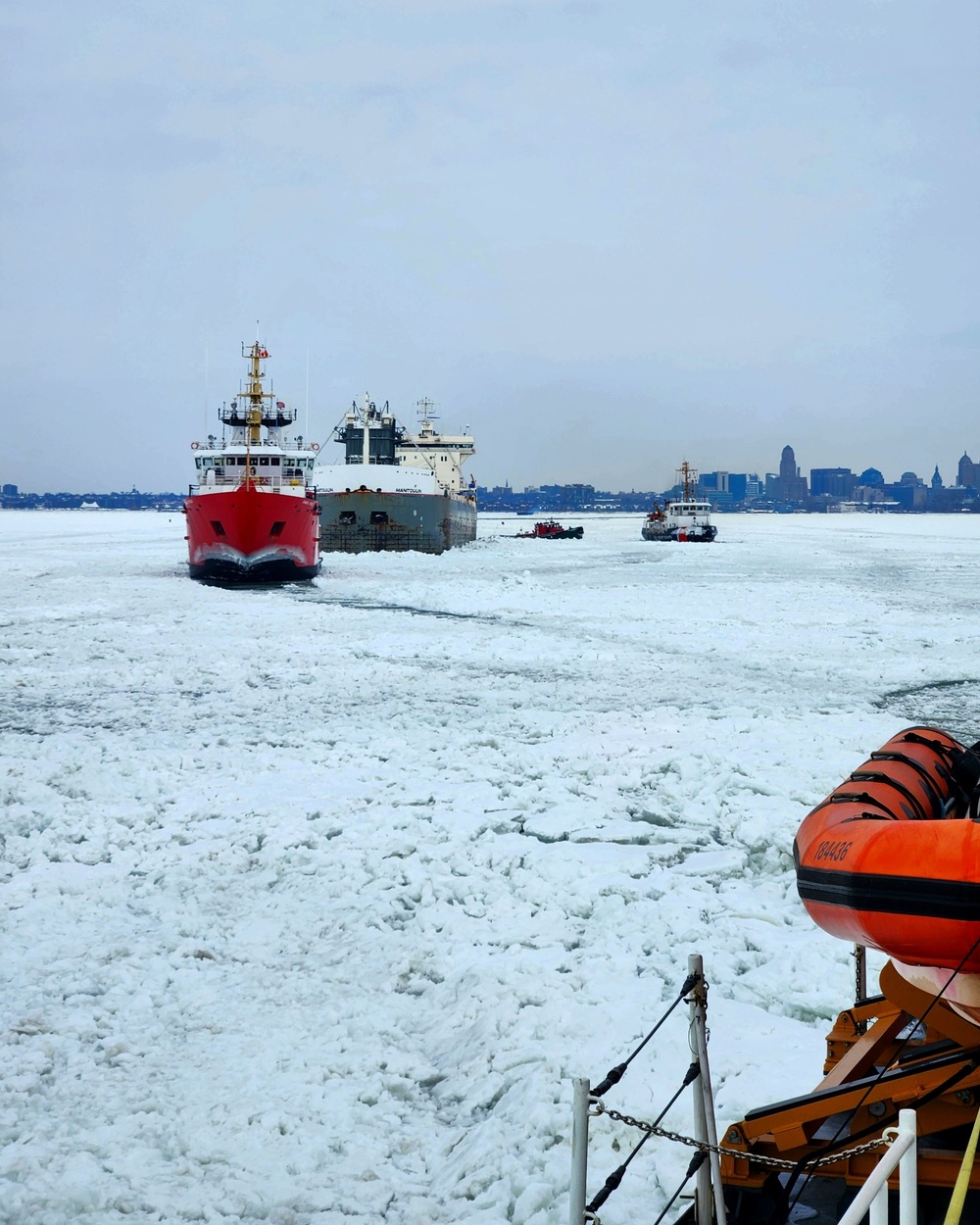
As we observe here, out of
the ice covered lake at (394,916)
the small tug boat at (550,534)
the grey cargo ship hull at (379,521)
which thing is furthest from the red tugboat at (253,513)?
the small tug boat at (550,534)

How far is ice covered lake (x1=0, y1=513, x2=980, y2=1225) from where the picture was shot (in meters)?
3.82

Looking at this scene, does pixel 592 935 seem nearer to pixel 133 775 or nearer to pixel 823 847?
pixel 823 847

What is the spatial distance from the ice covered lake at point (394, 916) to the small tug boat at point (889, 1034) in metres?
0.59

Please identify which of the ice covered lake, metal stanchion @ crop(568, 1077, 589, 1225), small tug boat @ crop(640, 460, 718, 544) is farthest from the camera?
small tug boat @ crop(640, 460, 718, 544)

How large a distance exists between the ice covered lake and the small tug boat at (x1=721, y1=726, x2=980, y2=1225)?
59 centimetres

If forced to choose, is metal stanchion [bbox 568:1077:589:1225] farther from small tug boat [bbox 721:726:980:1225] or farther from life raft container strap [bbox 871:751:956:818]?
life raft container strap [bbox 871:751:956:818]

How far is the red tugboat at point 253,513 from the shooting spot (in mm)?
25641

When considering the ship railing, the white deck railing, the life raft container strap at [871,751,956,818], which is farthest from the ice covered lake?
the ship railing

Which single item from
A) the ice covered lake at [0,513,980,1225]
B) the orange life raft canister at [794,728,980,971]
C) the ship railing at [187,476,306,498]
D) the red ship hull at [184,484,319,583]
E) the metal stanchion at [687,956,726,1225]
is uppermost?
the ship railing at [187,476,306,498]

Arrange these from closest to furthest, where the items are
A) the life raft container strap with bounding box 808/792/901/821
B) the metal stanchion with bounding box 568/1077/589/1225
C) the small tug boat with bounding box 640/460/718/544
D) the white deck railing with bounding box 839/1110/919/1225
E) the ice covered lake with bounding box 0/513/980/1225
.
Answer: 1. the white deck railing with bounding box 839/1110/919/1225
2. the metal stanchion with bounding box 568/1077/589/1225
3. the life raft container strap with bounding box 808/792/901/821
4. the ice covered lake with bounding box 0/513/980/1225
5. the small tug boat with bounding box 640/460/718/544

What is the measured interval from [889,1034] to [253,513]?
77.1 feet

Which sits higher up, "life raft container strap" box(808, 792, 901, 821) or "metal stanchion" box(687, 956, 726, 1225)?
"life raft container strap" box(808, 792, 901, 821)

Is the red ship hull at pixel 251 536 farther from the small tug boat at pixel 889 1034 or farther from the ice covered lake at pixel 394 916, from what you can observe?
the small tug boat at pixel 889 1034

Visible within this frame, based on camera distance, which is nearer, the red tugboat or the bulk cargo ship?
the red tugboat
